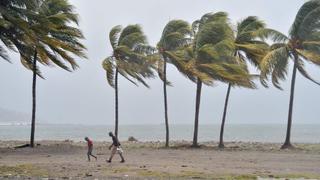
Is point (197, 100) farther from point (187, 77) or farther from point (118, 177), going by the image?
point (118, 177)

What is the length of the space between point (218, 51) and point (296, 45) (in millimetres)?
5798

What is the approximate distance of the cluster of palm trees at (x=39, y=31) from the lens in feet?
105

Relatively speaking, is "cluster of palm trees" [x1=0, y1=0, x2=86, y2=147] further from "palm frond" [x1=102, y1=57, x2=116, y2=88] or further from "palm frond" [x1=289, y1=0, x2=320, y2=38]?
"palm frond" [x1=289, y1=0, x2=320, y2=38]

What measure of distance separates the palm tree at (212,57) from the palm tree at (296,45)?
7.24 ft

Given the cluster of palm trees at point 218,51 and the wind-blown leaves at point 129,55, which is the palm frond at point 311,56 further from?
the wind-blown leaves at point 129,55

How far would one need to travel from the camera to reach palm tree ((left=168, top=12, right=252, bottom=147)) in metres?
40.8

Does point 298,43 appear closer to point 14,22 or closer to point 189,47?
point 189,47

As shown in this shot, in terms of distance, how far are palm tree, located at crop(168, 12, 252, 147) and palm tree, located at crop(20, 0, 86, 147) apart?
899cm

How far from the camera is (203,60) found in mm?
41906

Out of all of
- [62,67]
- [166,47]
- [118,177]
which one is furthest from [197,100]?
[118,177]

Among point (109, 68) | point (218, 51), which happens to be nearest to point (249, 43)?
point (218, 51)

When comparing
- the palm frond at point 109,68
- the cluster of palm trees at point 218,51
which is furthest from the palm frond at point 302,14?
the palm frond at point 109,68

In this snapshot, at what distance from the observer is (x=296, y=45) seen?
40844mm

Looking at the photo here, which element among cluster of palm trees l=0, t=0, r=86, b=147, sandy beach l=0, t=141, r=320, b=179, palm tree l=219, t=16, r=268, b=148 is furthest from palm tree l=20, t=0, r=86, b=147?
palm tree l=219, t=16, r=268, b=148
